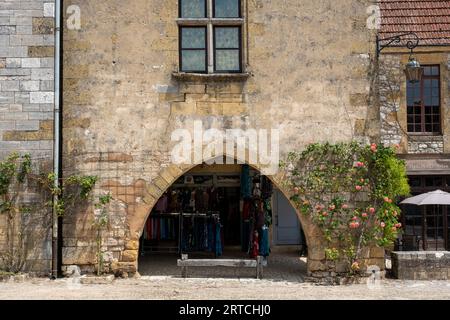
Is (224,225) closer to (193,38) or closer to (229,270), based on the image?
(229,270)

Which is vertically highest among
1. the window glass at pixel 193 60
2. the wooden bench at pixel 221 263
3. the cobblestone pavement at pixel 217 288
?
the window glass at pixel 193 60

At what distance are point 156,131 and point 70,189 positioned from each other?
5.49 feet

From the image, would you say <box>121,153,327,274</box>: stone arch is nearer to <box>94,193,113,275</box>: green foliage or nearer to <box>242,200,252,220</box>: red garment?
<box>94,193,113,275</box>: green foliage

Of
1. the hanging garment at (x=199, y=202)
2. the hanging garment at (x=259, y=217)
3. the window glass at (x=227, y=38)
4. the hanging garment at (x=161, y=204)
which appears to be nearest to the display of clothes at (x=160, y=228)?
the hanging garment at (x=161, y=204)

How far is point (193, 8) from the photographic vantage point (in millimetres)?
10195

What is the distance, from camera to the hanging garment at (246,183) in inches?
534

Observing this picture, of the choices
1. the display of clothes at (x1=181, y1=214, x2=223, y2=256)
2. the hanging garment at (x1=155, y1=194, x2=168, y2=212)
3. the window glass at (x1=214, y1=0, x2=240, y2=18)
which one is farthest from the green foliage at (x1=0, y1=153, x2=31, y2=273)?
the window glass at (x1=214, y1=0, x2=240, y2=18)

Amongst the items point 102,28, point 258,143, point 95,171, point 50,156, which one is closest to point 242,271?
point 258,143

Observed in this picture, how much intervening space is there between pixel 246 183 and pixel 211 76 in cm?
412

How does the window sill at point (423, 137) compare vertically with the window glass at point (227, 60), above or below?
below

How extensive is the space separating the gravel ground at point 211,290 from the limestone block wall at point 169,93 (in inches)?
26.4

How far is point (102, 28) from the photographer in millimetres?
10000

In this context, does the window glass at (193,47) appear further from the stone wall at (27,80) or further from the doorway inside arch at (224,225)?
the doorway inside arch at (224,225)

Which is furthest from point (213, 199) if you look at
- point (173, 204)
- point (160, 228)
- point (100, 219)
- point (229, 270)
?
point (100, 219)
